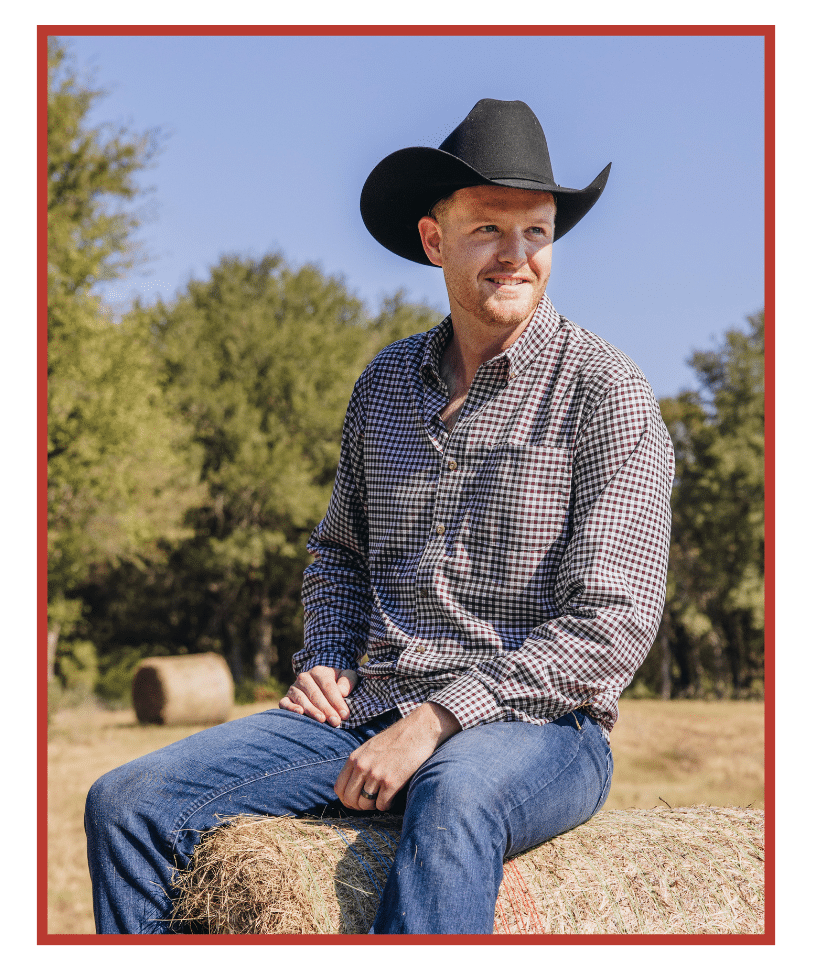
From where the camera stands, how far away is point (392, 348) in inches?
128

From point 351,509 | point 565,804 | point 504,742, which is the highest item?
point 351,509

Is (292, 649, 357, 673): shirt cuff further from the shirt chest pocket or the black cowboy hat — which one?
the black cowboy hat

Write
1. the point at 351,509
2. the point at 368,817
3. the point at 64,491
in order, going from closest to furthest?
1. the point at 368,817
2. the point at 351,509
3. the point at 64,491

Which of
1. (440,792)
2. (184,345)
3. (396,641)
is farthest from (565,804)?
(184,345)

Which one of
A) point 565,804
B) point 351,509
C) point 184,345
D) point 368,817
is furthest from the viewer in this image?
point 184,345

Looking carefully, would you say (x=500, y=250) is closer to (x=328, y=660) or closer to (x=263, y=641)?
(x=328, y=660)

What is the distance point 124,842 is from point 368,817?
657 mm

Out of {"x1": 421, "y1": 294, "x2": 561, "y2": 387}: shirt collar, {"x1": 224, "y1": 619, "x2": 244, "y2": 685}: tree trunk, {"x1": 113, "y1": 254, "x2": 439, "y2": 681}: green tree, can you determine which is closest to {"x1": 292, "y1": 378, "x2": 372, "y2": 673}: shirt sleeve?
{"x1": 421, "y1": 294, "x2": 561, "y2": 387}: shirt collar

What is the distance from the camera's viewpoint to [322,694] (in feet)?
9.50

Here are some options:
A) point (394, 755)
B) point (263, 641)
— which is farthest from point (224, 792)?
point (263, 641)

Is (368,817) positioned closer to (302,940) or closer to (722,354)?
(302,940)

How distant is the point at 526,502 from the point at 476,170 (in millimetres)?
939

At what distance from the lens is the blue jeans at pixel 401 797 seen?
2084 mm

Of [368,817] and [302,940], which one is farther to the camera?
[368,817]
